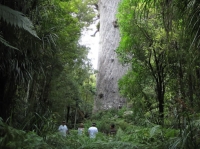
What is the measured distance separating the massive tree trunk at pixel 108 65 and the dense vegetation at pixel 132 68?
3554 millimetres

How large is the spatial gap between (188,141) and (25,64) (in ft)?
10.1

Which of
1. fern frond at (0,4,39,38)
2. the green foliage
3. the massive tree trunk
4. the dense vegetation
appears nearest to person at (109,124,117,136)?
the dense vegetation

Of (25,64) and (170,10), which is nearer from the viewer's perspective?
(170,10)

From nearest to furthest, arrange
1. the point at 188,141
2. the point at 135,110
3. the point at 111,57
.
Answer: the point at 188,141 → the point at 135,110 → the point at 111,57

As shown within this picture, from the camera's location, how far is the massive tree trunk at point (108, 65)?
11.4 meters

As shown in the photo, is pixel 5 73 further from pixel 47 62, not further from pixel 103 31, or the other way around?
pixel 103 31

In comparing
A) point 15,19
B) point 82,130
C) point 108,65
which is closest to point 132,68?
point 82,130

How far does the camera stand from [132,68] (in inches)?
236

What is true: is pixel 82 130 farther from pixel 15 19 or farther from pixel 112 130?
pixel 15 19

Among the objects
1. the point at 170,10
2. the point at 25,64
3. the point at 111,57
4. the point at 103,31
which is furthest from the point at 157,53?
the point at 103,31

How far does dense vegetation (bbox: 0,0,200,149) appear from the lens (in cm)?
313

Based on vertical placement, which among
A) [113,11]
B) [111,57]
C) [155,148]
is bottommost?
[155,148]

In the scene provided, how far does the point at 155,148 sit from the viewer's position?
302cm

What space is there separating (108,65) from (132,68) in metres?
5.84
